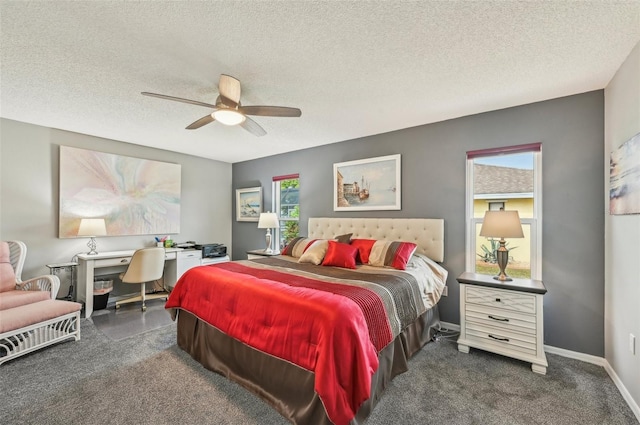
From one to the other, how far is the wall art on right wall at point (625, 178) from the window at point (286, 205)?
12.7 ft

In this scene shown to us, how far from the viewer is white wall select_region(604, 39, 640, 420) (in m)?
1.89

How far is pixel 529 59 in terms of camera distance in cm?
204

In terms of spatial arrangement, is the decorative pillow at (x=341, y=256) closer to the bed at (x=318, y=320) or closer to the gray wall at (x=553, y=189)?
the bed at (x=318, y=320)

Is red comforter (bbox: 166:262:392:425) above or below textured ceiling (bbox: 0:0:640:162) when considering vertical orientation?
below

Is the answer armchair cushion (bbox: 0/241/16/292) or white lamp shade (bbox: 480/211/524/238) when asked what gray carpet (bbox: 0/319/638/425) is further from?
white lamp shade (bbox: 480/211/524/238)

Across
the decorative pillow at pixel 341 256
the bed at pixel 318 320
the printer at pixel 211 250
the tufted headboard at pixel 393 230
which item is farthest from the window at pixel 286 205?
the decorative pillow at pixel 341 256

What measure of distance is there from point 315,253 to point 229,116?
69.3 inches

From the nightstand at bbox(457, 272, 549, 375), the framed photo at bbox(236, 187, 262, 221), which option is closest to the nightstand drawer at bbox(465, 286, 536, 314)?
the nightstand at bbox(457, 272, 549, 375)

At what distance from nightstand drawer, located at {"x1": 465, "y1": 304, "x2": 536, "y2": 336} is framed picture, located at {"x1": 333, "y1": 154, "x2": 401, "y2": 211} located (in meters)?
1.54

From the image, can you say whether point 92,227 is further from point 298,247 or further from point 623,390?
point 623,390

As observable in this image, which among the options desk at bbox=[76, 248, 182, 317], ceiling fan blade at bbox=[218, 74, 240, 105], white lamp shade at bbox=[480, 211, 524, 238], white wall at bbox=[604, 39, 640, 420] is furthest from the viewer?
desk at bbox=[76, 248, 182, 317]

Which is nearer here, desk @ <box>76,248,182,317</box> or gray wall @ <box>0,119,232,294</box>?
gray wall @ <box>0,119,232,294</box>

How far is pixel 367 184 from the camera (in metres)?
4.00

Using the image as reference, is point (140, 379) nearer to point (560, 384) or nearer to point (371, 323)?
point (371, 323)
